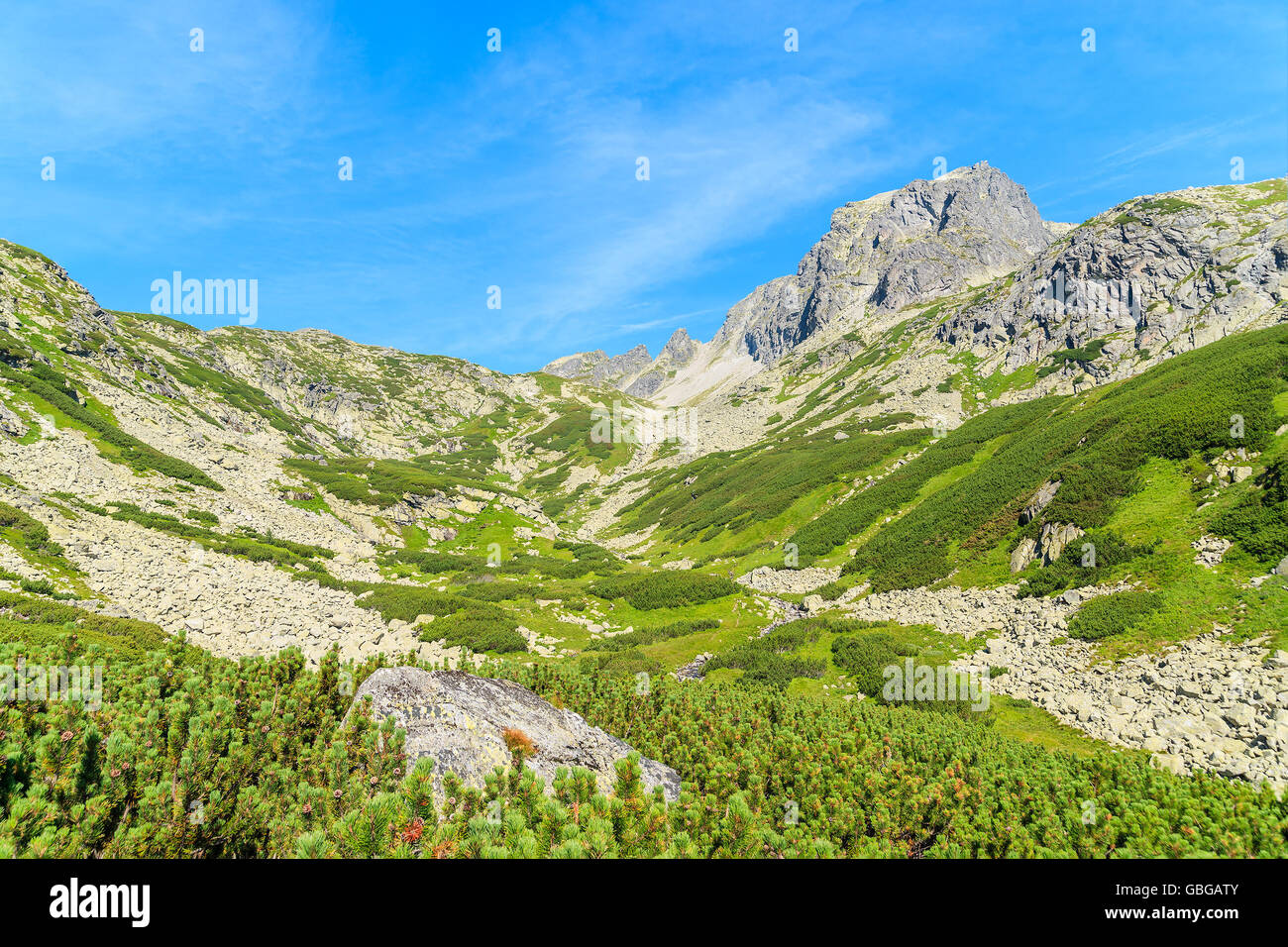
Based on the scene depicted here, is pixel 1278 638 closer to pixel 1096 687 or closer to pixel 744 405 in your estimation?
pixel 1096 687

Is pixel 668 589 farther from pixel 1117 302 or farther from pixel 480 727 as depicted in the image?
pixel 1117 302

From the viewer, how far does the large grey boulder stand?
27.6 ft

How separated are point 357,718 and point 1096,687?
2025cm

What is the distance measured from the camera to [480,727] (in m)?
9.01

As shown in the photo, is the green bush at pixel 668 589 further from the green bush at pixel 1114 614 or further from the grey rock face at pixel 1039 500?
the green bush at pixel 1114 614

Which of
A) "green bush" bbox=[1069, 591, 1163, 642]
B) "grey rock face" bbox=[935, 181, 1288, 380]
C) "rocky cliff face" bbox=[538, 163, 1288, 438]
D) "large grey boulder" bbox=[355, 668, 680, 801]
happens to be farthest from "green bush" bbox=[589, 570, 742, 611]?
"grey rock face" bbox=[935, 181, 1288, 380]

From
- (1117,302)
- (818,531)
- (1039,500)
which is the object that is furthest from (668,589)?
(1117,302)

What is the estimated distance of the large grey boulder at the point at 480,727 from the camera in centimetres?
841

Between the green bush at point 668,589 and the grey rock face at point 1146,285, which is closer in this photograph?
the green bush at point 668,589

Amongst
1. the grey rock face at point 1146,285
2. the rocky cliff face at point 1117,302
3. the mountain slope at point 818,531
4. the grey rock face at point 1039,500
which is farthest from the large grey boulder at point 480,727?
the grey rock face at point 1146,285
